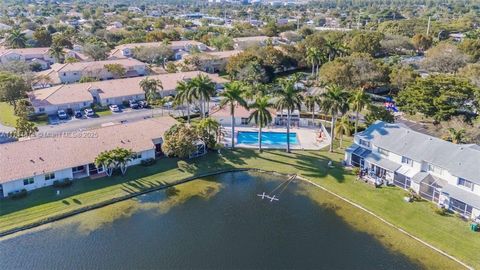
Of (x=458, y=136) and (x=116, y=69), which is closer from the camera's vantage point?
(x=458, y=136)

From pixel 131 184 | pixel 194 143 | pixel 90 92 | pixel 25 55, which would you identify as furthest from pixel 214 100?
pixel 25 55

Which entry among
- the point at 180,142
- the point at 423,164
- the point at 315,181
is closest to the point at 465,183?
the point at 423,164

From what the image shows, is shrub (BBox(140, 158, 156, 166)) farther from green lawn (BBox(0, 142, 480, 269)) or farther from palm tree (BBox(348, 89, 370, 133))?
palm tree (BBox(348, 89, 370, 133))

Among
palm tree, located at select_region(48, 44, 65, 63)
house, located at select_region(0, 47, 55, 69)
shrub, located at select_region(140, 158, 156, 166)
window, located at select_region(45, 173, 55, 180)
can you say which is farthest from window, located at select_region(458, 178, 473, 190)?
house, located at select_region(0, 47, 55, 69)

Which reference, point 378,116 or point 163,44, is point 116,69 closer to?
point 163,44

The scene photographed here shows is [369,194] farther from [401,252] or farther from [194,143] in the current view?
[194,143]

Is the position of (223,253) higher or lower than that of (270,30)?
lower
